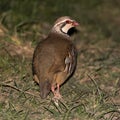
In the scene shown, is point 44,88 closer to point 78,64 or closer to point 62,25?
point 62,25

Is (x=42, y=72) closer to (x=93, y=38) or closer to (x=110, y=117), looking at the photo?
(x=110, y=117)

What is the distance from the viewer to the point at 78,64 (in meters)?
7.37

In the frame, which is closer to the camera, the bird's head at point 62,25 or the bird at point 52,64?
the bird at point 52,64

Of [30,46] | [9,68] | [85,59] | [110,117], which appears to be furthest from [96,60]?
[110,117]

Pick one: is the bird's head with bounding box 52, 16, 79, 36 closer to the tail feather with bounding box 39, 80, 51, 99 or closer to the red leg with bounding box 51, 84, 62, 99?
the red leg with bounding box 51, 84, 62, 99

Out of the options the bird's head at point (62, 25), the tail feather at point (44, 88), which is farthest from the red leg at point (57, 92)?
the bird's head at point (62, 25)

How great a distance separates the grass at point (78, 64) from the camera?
575 centimetres

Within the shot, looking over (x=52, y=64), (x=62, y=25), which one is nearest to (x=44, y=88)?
(x=52, y=64)

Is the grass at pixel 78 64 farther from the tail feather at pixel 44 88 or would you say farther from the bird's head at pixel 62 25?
the bird's head at pixel 62 25

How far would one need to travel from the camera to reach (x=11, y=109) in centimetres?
567

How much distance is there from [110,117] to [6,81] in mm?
1538

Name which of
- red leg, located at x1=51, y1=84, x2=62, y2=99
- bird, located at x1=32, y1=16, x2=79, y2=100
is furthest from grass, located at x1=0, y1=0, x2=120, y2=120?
bird, located at x1=32, y1=16, x2=79, y2=100

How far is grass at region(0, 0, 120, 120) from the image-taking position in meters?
5.75

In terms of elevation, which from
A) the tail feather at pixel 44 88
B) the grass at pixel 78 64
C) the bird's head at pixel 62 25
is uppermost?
the bird's head at pixel 62 25
